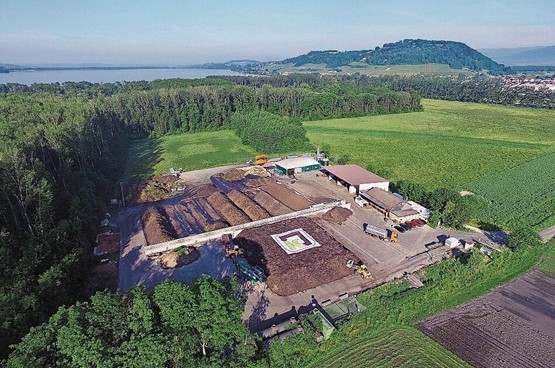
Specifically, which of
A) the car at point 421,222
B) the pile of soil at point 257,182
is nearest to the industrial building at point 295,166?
the pile of soil at point 257,182

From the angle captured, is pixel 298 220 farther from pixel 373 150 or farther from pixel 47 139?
pixel 373 150

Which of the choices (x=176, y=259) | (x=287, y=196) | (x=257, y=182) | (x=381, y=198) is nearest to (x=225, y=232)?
(x=176, y=259)

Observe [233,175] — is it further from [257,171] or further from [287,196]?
[287,196]

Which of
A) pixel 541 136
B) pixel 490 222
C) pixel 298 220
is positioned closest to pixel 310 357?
pixel 298 220

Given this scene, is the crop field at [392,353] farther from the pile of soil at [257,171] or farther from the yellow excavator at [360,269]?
the pile of soil at [257,171]

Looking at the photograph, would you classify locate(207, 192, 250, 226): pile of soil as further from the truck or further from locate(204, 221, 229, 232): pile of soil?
the truck

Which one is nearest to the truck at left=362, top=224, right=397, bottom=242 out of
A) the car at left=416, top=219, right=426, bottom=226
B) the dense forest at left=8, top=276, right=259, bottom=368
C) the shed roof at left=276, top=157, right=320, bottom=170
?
the car at left=416, top=219, right=426, bottom=226
